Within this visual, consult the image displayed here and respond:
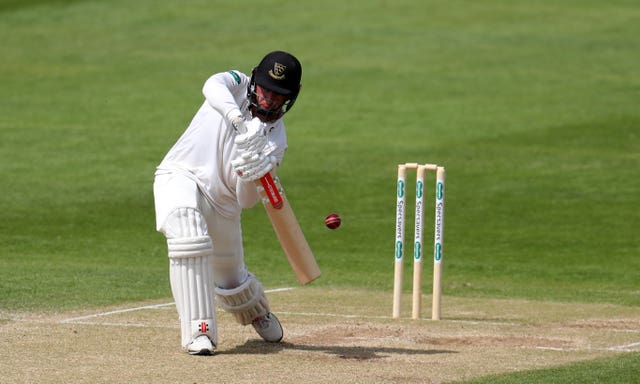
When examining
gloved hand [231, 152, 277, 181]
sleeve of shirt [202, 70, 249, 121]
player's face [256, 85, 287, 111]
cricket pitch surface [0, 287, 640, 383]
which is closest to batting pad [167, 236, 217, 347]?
cricket pitch surface [0, 287, 640, 383]

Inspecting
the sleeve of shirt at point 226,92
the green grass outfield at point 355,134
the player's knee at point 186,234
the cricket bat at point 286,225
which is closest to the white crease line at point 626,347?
the green grass outfield at point 355,134

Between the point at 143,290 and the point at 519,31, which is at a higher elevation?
the point at 519,31

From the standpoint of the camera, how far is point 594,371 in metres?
7.30

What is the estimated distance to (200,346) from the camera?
7445 mm

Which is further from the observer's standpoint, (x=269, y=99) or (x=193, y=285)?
(x=269, y=99)

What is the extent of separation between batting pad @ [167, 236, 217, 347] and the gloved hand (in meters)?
0.43

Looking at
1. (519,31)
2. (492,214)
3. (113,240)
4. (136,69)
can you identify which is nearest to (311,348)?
(113,240)

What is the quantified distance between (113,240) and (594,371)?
7848mm

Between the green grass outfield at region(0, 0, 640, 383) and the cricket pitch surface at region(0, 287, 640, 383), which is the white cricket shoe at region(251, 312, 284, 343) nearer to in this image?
the cricket pitch surface at region(0, 287, 640, 383)

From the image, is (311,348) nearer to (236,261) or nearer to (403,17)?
(236,261)

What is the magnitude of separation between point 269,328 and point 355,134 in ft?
43.7

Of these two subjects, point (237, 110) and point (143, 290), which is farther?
point (143, 290)

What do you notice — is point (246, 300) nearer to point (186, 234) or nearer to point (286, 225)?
point (286, 225)

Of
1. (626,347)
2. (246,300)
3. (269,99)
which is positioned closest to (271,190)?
(269,99)
